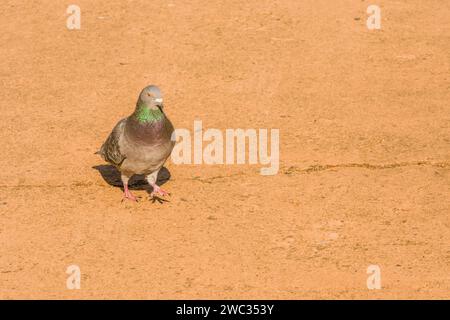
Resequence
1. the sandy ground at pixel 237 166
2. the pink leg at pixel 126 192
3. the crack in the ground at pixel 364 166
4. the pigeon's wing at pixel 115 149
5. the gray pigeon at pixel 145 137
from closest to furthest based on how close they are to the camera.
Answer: the sandy ground at pixel 237 166
the gray pigeon at pixel 145 137
the pigeon's wing at pixel 115 149
the pink leg at pixel 126 192
the crack in the ground at pixel 364 166

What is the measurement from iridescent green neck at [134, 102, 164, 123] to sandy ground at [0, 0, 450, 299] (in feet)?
2.85

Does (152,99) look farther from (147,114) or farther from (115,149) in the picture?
(115,149)

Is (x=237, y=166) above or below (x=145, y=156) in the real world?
below

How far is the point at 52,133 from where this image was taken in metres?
9.54

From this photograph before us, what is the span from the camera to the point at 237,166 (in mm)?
8961

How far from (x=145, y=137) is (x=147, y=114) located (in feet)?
0.68

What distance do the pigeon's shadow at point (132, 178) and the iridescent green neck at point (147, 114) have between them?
0.95 m

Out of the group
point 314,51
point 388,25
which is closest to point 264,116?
point 314,51

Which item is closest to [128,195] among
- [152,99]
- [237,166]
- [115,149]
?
[115,149]

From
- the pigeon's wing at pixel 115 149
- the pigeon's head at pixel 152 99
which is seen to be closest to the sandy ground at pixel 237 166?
the pigeon's wing at pixel 115 149

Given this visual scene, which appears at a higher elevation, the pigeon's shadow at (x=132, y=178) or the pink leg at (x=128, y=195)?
the pigeon's shadow at (x=132, y=178)

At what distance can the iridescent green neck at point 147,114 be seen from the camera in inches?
312

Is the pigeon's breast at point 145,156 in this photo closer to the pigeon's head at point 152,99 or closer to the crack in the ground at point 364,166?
the pigeon's head at point 152,99

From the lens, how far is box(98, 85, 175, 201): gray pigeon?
7.91 m
